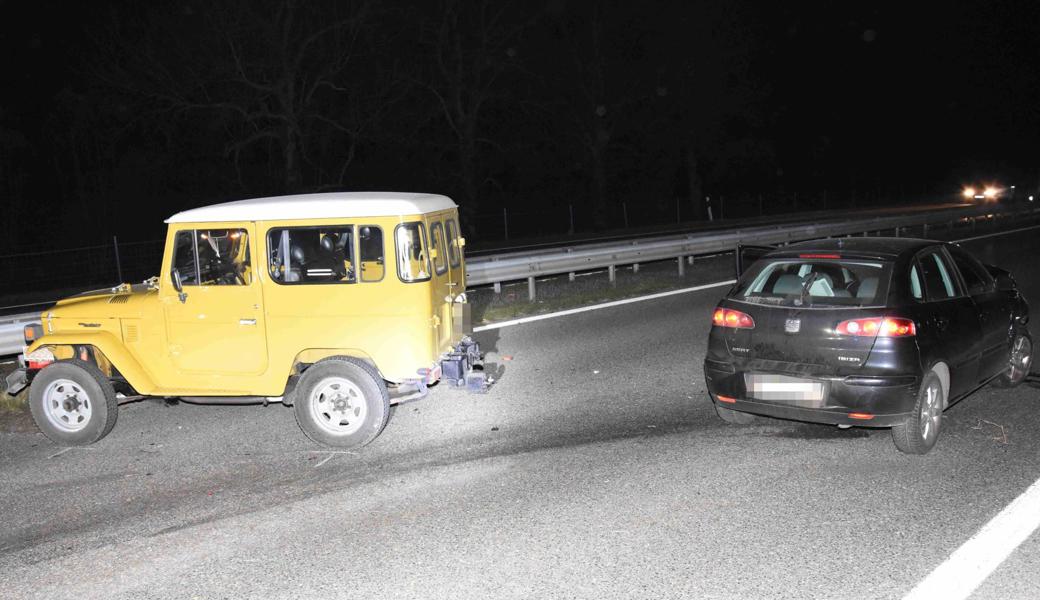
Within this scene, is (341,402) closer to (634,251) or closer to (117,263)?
(634,251)

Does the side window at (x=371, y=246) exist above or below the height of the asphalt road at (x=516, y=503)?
above

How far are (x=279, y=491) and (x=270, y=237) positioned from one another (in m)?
2.08

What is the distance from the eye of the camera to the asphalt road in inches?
178

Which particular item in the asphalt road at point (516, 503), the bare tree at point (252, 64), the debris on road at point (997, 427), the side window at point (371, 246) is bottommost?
the debris on road at point (997, 427)

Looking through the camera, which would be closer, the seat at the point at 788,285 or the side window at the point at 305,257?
the seat at the point at 788,285

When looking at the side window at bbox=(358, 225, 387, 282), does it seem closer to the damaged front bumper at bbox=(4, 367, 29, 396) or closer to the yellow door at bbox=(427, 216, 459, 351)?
the yellow door at bbox=(427, 216, 459, 351)

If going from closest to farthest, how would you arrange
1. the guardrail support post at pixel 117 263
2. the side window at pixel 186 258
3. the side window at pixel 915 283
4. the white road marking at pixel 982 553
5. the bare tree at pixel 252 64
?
the white road marking at pixel 982 553
the side window at pixel 915 283
the side window at pixel 186 258
the guardrail support post at pixel 117 263
the bare tree at pixel 252 64

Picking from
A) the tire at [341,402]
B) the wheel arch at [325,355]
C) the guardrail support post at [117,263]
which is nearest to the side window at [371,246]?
the wheel arch at [325,355]

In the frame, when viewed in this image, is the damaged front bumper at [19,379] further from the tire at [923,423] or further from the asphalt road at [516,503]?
the tire at [923,423]

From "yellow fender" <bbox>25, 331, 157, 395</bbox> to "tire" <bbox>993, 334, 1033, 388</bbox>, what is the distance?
7635 mm

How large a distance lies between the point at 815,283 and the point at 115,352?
571 centimetres

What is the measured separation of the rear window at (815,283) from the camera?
245 inches

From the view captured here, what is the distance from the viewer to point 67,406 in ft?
23.2

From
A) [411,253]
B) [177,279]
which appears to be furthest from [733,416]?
[177,279]
